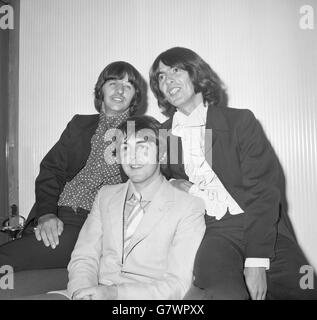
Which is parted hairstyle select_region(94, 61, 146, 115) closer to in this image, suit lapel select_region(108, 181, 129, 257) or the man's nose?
the man's nose

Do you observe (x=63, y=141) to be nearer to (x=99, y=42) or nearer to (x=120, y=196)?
(x=120, y=196)

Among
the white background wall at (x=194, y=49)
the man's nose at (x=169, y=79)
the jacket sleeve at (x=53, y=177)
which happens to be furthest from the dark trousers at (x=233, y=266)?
the white background wall at (x=194, y=49)

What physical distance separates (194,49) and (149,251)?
5.19 feet

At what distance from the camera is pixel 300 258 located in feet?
3.87

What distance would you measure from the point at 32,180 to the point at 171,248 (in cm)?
160

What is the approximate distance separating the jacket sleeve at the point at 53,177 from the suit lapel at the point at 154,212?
544 millimetres

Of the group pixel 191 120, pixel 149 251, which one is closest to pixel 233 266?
pixel 149 251

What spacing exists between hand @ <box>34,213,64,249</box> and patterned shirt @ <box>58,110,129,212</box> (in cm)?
12

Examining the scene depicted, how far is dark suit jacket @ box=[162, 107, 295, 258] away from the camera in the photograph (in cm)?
118

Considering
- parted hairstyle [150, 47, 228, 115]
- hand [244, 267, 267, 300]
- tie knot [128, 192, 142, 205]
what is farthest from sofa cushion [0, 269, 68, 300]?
parted hairstyle [150, 47, 228, 115]

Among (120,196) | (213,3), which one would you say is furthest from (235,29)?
(120,196)

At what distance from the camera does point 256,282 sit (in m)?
1.13
